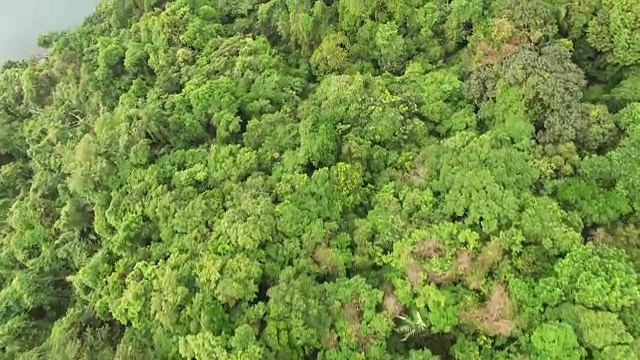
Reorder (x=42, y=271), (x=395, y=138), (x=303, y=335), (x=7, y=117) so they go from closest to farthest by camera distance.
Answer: (x=303, y=335)
(x=395, y=138)
(x=42, y=271)
(x=7, y=117)

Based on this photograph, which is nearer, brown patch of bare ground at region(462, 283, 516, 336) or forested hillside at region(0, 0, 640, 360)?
brown patch of bare ground at region(462, 283, 516, 336)

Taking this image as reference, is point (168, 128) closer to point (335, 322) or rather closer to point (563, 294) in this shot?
point (335, 322)

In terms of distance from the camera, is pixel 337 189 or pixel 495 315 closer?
pixel 495 315

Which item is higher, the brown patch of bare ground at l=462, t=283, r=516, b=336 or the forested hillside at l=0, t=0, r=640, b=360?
the forested hillside at l=0, t=0, r=640, b=360

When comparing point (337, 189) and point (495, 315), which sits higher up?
point (337, 189)

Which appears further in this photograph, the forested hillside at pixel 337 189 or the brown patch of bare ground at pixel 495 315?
the forested hillside at pixel 337 189

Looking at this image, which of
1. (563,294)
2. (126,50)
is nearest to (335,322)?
(563,294)

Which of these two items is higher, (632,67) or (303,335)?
(632,67)

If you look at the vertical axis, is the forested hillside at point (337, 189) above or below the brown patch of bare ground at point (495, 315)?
above
